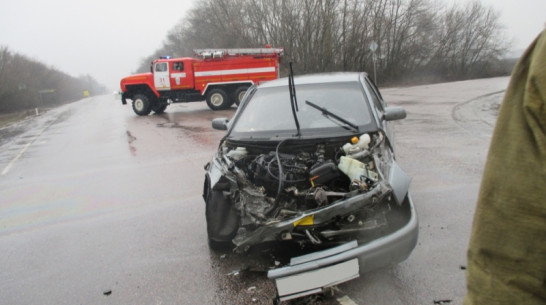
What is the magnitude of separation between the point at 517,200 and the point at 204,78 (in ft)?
59.9

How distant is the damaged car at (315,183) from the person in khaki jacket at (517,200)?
169cm

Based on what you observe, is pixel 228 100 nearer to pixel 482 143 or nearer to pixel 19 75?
pixel 482 143

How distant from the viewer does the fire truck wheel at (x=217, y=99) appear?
18.5 m

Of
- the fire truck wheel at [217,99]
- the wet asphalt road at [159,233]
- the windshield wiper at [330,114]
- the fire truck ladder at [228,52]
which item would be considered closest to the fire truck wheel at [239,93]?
→ the fire truck wheel at [217,99]

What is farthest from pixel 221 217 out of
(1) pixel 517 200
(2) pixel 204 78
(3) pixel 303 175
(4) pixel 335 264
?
(2) pixel 204 78

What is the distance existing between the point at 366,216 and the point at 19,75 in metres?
48.9

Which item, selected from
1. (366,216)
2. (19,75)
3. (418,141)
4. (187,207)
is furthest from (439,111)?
(19,75)

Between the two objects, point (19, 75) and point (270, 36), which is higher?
point (270, 36)

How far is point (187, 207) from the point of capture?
5141mm

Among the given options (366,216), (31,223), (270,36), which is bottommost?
(31,223)

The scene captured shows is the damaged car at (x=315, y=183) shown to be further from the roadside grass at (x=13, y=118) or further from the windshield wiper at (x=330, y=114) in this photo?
the roadside grass at (x=13, y=118)

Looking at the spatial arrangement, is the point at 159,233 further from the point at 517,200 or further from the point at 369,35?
the point at 369,35

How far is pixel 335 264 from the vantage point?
2.52m

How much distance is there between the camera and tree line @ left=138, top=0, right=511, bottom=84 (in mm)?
37969
